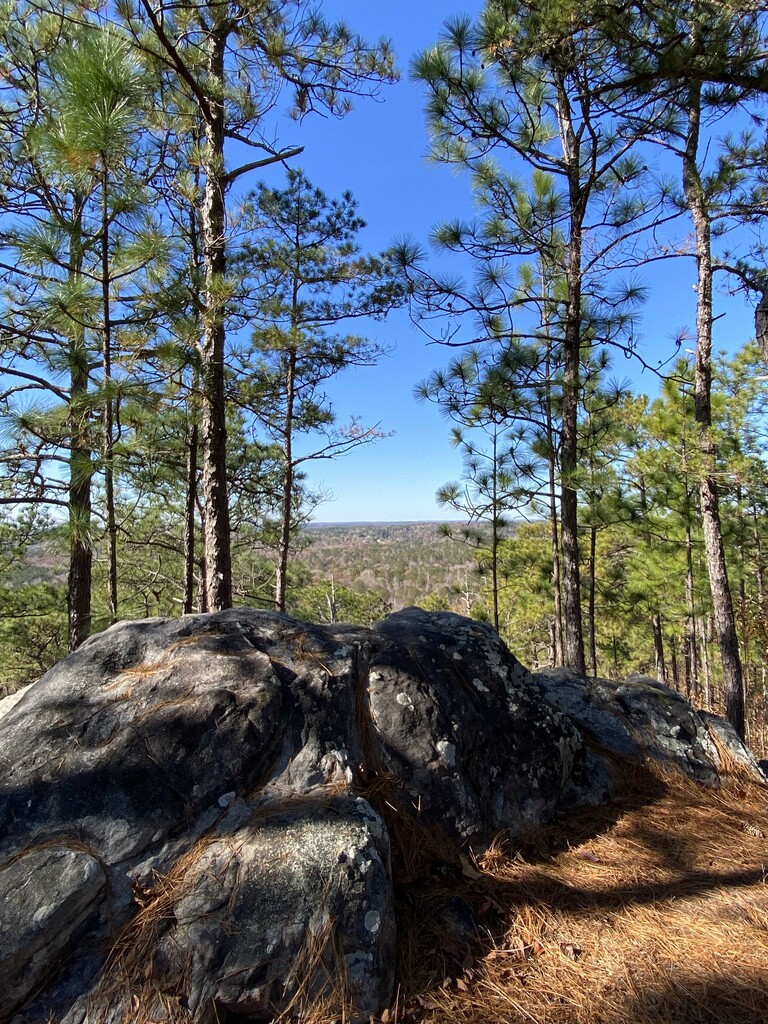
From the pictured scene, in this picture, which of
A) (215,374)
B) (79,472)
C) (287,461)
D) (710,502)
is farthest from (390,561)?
(79,472)

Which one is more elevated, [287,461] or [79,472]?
[287,461]

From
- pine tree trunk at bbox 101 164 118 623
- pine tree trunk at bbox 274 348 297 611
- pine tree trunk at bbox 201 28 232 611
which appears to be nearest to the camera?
pine tree trunk at bbox 101 164 118 623

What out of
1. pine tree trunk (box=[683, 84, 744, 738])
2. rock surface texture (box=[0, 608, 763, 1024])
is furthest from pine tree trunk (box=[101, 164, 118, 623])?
pine tree trunk (box=[683, 84, 744, 738])

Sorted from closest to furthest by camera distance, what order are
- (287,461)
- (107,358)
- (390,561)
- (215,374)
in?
(107,358), (215,374), (287,461), (390,561)

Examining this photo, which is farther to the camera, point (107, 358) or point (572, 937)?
point (107, 358)

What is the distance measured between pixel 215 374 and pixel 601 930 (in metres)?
4.43

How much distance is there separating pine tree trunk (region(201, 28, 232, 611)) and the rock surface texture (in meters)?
2.31

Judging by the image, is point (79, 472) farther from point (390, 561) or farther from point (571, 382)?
point (390, 561)

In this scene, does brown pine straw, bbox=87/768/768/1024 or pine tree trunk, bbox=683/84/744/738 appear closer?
brown pine straw, bbox=87/768/768/1024

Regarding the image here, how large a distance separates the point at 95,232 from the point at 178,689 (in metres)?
3.54

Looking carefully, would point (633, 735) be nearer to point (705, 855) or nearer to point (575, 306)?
point (705, 855)

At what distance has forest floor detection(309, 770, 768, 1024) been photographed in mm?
1443

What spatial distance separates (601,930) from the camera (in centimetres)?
172

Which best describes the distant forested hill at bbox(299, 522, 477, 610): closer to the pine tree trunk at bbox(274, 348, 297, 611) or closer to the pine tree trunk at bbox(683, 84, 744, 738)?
the pine tree trunk at bbox(274, 348, 297, 611)
